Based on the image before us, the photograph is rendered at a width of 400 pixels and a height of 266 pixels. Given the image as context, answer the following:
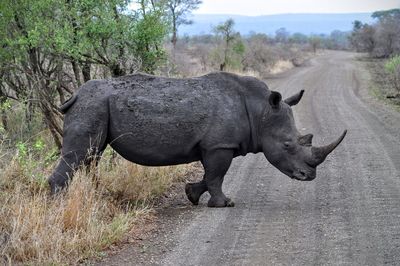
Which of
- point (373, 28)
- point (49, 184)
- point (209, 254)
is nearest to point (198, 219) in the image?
point (209, 254)

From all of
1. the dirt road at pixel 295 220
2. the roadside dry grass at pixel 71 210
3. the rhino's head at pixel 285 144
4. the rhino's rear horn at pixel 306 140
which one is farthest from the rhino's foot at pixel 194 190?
the rhino's rear horn at pixel 306 140

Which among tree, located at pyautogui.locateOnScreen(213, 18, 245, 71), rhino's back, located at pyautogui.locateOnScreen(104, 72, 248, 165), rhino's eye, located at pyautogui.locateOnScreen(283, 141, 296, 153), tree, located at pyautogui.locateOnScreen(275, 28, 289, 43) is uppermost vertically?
rhino's back, located at pyautogui.locateOnScreen(104, 72, 248, 165)

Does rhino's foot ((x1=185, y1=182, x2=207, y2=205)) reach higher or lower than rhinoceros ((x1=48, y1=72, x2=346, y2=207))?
lower

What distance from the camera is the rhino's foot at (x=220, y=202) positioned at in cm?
823

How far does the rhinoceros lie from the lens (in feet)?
25.5

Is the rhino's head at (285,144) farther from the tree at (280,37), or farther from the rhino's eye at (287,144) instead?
the tree at (280,37)

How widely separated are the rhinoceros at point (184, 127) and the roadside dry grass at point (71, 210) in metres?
0.43

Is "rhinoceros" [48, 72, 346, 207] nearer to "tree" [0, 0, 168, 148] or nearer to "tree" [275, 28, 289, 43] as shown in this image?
"tree" [0, 0, 168, 148]

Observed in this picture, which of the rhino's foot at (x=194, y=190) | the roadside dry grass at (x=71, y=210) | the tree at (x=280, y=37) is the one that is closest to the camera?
the roadside dry grass at (x=71, y=210)

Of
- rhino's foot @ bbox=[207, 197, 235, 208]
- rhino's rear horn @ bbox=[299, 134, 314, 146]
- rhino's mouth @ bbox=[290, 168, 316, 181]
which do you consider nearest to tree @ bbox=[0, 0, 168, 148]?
rhino's foot @ bbox=[207, 197, 235, 208]

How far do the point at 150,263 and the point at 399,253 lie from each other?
98.4 inches

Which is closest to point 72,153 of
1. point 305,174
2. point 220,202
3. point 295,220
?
point 220,202

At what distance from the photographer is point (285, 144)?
27.2ft

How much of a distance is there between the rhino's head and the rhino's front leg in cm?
61
